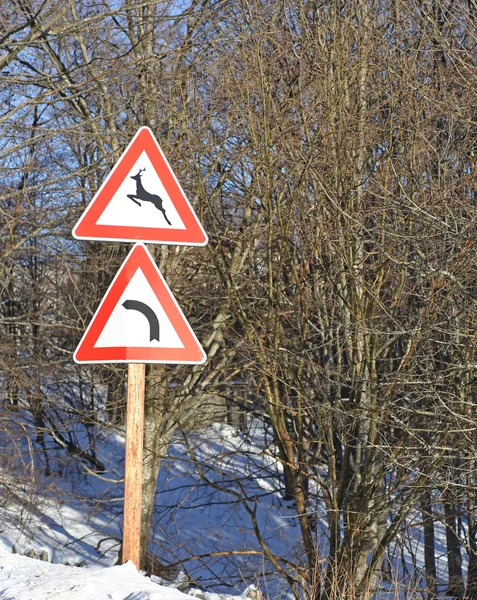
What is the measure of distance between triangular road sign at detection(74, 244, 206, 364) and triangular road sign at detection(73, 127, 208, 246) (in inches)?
4.1

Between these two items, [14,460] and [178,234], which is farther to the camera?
[14,460]

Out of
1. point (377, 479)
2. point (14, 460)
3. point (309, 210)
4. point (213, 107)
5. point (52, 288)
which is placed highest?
point (213, 107)

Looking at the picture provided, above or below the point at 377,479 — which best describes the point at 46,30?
above

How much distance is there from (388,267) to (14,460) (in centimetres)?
745

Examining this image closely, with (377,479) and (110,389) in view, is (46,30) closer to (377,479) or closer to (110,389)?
(377,479)

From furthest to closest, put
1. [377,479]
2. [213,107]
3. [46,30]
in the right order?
[213,107], [377,479], [46,30]

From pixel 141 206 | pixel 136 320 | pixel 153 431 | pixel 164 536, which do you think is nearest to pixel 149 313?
pixel 136 320

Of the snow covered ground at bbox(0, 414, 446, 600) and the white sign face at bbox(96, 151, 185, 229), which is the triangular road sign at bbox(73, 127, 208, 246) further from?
the snow covered ground at bbox(0, 414, 446, 600)

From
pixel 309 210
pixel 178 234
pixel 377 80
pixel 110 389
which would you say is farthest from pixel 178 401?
pixel 178 234

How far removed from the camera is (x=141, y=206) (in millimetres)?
3082

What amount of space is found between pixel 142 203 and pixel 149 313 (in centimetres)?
44

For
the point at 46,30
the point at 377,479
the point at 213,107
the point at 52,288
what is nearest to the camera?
the point at 46,30

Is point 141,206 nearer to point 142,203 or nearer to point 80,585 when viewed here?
point 142,203

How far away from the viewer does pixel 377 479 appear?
7.20m
